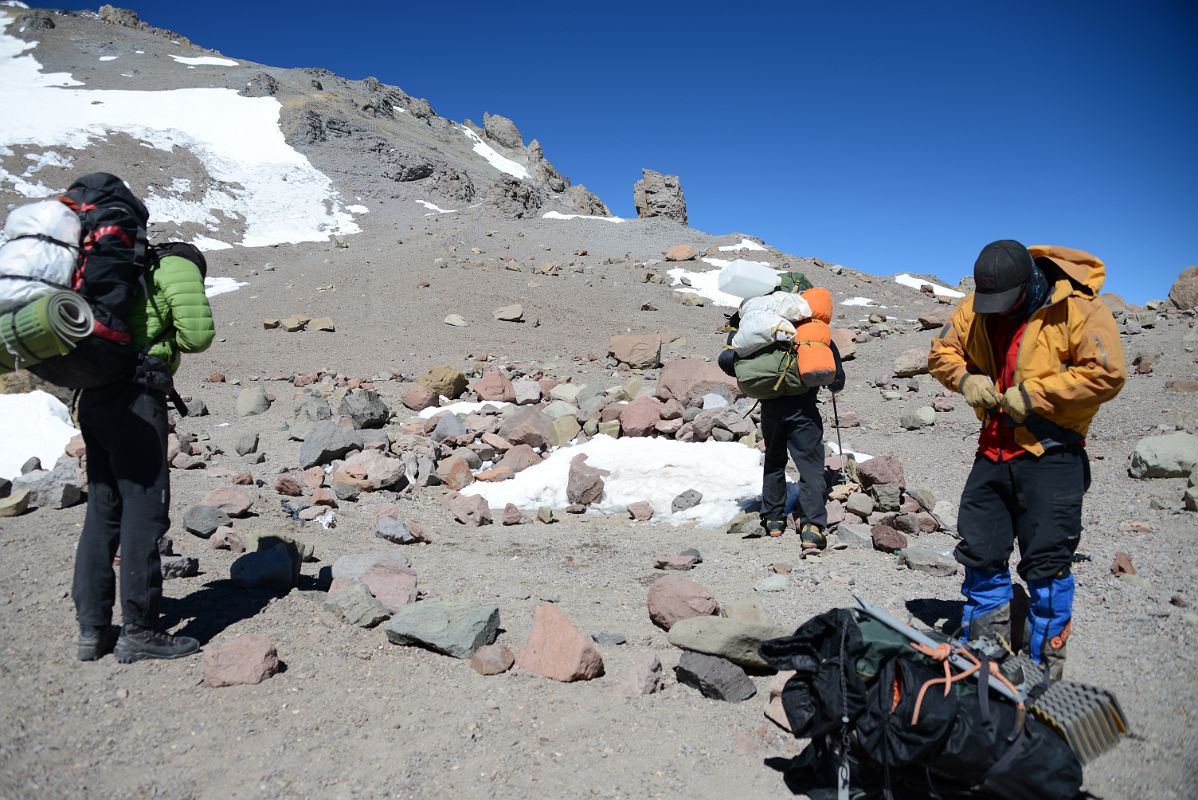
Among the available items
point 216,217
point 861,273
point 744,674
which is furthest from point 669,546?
point 216,217

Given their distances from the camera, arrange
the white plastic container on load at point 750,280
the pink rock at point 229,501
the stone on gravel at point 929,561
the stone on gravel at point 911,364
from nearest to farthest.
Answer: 1. the stone on gravel at point 929,561
2. the white plastic container on load at point 750,280
3. the pink rock at point 229,501
4. the stone on gravel at point 911,364

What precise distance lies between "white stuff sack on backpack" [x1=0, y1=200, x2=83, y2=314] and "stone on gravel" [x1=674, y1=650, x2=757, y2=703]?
10.8 feet

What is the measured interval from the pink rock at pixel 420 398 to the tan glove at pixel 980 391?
25.2 feet

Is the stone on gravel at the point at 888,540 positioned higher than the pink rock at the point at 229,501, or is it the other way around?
the stone on gravel at the point at 888,540

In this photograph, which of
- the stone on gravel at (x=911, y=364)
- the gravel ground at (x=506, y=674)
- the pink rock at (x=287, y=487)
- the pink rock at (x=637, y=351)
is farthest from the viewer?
the pink rock at (x=637, y=351)

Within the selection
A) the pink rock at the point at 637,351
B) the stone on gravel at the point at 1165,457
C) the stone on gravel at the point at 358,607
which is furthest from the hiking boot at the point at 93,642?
the pink rock at the point at 637,351

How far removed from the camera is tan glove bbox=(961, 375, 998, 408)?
10.4 ft

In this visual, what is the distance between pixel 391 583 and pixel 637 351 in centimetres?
875

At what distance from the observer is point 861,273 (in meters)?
25.6

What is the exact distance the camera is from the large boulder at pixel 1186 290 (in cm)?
1413

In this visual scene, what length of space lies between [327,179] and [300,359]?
27365mm

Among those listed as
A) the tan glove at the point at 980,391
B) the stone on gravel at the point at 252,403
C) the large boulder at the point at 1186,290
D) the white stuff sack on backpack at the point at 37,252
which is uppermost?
the large boulder at the point at 1186,290

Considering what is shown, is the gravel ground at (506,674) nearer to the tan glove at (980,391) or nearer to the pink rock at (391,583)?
the pink rock at (391,583)

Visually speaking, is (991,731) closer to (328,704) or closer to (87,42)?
(328,704)
